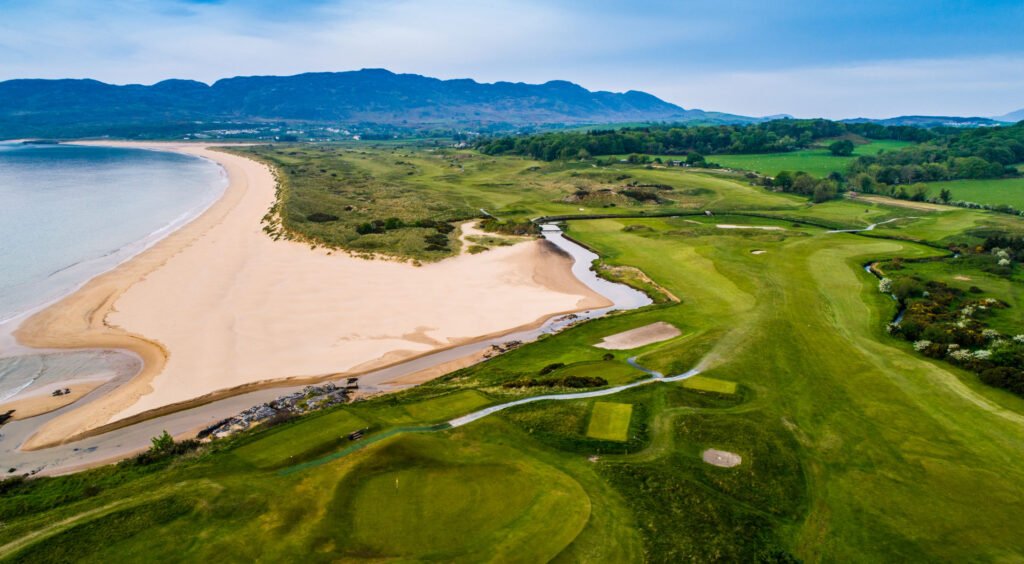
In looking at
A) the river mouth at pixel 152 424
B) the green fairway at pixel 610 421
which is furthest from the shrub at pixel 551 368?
the river mouth at pixel 152 424

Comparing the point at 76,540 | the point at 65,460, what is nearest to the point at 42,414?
the point at 65,460

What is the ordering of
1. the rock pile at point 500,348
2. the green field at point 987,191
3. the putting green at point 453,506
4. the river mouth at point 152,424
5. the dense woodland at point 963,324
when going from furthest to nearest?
1. the green field at point 987,191
2. the rock pile at point 500,348
3. the dense woodland at point 963,324
4. the river mouth at point 152,424
5. the putting green at point 453,506

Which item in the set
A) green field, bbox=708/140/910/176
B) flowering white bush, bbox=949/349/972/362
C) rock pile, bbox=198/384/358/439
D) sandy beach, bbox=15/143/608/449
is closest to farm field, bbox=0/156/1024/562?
flowering white bush, bbox=949/349/972/362

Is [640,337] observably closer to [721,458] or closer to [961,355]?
[721,458]

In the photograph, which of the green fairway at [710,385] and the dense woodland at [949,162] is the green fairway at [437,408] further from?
the dense woodland at [949,162]

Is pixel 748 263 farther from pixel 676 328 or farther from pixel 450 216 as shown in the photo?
pixel 450 216

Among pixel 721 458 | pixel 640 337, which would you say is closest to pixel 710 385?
pixel 721 458
